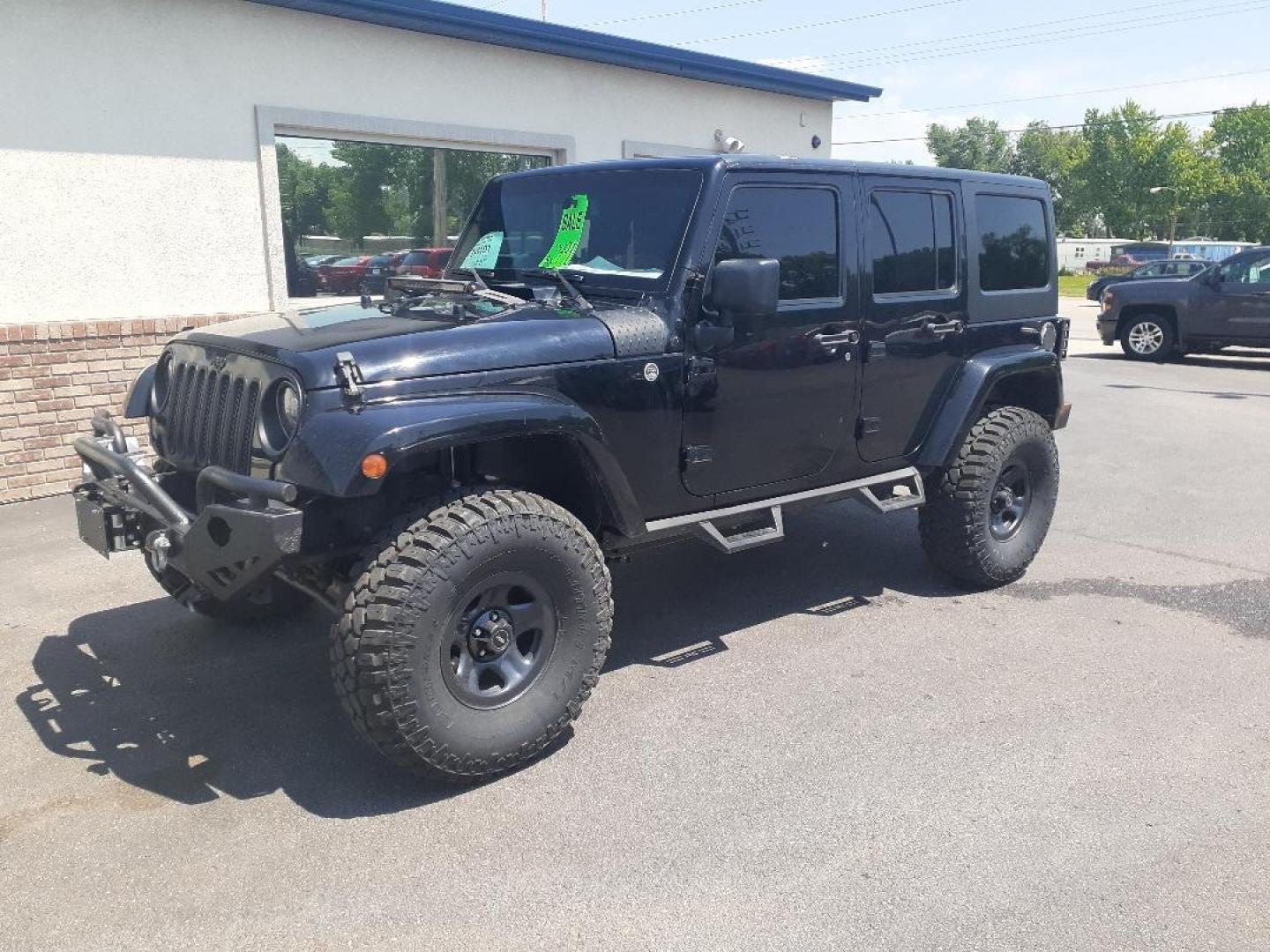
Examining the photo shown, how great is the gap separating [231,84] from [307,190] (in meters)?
1.04

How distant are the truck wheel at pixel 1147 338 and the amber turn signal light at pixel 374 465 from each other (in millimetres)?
15030

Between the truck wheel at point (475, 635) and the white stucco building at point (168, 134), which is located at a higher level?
the white stucco building at point (168, 134)

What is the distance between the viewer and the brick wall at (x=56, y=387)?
23.0ft

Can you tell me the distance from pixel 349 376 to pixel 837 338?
2177 mm

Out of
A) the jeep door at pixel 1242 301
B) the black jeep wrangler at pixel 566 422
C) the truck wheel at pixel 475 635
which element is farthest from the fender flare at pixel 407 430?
the jeep door at pixel 1242 301

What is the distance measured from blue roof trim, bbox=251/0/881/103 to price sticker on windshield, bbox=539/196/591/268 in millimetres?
5054

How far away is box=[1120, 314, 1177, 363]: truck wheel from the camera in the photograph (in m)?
15.3

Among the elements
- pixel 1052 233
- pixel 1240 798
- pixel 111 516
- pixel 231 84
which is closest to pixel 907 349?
pixel 1052 233

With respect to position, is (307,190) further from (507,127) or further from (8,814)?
(8,814)

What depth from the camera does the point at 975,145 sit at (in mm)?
94750

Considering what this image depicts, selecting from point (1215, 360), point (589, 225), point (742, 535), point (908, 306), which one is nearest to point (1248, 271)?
point (1215, 360)

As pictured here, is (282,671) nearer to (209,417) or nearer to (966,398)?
(209,417)

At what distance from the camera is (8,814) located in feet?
10.7

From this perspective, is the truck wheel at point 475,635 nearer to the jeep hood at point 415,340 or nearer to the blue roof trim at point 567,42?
the jeep hood at point 415,340
